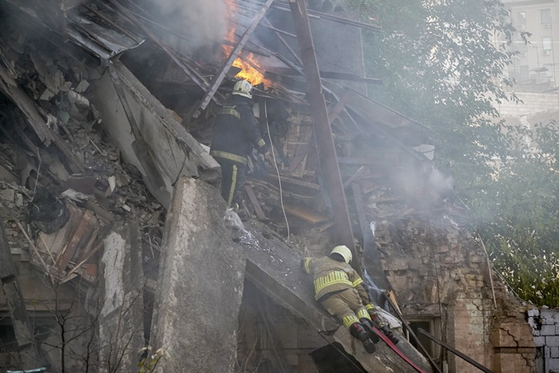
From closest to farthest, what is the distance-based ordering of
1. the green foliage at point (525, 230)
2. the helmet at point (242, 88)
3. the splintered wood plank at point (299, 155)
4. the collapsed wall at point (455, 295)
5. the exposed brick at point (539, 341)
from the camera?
the helmet at point (242, 88), the collapsed wall at point (455, 295), the splintered wood plank at point (299, 155), the exposed brick at point (539, 341), the green foliage at point (525, 230)

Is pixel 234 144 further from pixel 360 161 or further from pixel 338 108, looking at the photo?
pixel 360 161

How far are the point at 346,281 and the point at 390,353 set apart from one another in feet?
3.15

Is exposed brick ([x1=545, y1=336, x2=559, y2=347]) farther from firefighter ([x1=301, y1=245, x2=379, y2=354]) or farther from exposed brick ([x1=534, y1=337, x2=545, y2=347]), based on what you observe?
firefighter ([x1=301, y1=245, x2=379, y2=354])

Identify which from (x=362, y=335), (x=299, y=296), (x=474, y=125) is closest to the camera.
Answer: (x=362, y=335)

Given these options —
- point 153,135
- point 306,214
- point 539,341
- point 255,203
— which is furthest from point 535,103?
point 153,135

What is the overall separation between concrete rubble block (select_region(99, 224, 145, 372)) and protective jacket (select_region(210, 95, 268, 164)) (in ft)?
5.17

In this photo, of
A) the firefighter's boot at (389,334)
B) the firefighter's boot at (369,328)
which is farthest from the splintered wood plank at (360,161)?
the firefighter's boot at (369,328)

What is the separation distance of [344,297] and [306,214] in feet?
7.46

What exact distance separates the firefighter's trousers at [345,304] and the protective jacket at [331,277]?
76 millimetres

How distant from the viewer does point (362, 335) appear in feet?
21.1

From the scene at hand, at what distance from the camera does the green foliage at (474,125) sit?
12273 mm

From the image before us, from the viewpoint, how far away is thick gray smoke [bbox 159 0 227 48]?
32.4 ft

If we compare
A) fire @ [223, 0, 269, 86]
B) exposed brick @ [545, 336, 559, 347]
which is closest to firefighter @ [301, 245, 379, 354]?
fire @ [223, 0, 269, 86]

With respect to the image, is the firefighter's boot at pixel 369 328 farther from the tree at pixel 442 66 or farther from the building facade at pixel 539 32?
the building facade at pixel 539 32
